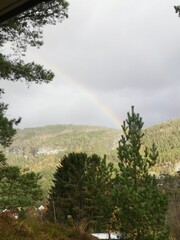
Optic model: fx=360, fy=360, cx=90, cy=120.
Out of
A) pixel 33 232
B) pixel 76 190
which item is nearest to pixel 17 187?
pixel 33 232

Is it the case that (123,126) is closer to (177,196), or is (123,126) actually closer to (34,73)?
(34,73)

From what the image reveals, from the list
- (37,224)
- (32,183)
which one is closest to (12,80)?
(32,183)

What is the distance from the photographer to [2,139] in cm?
1186

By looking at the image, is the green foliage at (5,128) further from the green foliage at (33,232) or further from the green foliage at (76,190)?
the green foliage at (76,190)

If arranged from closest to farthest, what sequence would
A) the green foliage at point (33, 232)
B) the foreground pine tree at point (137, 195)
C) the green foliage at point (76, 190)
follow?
the green foliage at point (33, 232)
the foreground pine tree at point (137, 195)
the green foliage at point (76, 190)

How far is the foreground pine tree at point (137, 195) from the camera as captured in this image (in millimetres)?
12375

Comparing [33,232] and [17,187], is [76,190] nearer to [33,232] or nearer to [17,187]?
[17,187]

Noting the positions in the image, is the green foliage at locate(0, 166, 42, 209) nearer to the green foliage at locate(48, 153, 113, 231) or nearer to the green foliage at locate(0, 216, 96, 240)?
the green foliage at locate(0, 216, 96, 240)

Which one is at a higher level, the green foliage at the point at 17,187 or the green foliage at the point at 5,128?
the green foliage at the point at 5,128

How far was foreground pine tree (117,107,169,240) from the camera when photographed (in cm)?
1238

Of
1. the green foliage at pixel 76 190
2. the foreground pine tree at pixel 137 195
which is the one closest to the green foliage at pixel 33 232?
the foreground pine tree at pixel 137 195

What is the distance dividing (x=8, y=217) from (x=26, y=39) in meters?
5.89

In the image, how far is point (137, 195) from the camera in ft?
40.3

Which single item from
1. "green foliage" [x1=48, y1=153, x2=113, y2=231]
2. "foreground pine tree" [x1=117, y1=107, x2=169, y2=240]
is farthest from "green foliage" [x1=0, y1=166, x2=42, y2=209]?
"green foliage" [x1=48, y1=153, x2=113, y2=231]
